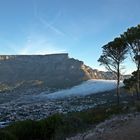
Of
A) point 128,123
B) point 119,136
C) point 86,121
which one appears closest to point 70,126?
point 86,121


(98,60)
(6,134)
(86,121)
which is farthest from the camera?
(98,60)

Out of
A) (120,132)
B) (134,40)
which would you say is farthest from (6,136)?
(134,40)

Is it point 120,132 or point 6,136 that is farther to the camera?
point 6,136

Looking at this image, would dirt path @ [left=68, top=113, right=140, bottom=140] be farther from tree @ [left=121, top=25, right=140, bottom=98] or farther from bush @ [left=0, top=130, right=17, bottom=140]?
tree @ [left=121, top=25, right=140, bottom=98]

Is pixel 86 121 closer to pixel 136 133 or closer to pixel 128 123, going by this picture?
pixel 128 123

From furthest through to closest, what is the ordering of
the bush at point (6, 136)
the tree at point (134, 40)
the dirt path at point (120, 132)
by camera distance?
the tree at point (134, 40)
the bush at point (6, 136)
the dirt path at point (120, 132)

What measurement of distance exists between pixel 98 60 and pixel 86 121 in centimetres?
2325

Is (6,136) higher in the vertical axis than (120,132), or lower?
lower

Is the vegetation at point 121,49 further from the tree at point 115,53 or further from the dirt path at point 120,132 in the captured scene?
the dirt path at point 120,132

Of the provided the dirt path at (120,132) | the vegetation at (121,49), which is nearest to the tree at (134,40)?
the vegetation at (121,49)

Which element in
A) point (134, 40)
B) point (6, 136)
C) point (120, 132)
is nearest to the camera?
point (120, 132)

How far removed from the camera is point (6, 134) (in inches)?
1053

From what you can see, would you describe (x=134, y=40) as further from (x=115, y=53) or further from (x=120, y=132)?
(x=120, y=132)

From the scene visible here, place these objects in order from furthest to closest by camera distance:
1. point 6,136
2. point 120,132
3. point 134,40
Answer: point 134,40 < point 6,136 < point 120,132
